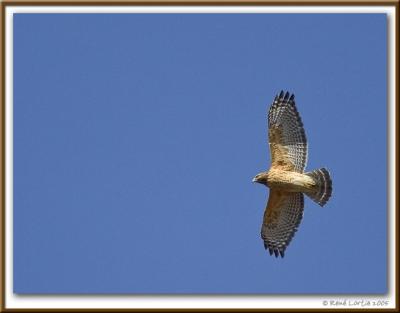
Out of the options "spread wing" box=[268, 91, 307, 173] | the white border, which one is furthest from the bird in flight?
the white border

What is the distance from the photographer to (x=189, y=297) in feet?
30.0

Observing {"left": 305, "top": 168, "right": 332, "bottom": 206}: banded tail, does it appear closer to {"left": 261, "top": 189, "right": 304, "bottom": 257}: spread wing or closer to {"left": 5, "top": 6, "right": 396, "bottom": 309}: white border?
{"left": 261, "top": 189, "right": 304, "bottom": 257}: spread wing

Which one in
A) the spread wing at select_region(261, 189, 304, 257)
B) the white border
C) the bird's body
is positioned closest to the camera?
the white border

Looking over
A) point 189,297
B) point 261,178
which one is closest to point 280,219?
point 261,178

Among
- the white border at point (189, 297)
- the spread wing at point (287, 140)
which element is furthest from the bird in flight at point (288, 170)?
the white border at point (189, 297)

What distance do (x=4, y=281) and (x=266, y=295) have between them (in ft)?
10.2

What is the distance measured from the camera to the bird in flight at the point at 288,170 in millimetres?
11867

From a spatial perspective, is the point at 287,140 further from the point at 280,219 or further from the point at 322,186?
the point at 280,219

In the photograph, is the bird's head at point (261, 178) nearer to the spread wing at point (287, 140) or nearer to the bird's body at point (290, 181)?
the bird's body at point (290, 181)

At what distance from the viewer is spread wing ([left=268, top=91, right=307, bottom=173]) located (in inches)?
477

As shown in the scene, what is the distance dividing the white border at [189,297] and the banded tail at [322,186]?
1673mm

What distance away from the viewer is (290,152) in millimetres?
12117

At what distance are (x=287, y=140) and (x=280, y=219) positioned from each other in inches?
54.6

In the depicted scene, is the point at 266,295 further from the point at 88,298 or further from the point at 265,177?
the point at 265,177
